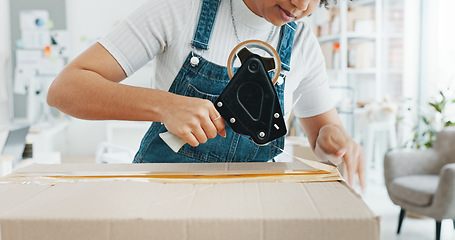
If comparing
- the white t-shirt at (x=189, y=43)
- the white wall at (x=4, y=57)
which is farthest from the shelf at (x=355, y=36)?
the white t-shirt at (x=189, y=43)

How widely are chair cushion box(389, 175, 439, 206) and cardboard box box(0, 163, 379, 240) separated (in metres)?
2.60

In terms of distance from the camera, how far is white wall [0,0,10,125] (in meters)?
4.06

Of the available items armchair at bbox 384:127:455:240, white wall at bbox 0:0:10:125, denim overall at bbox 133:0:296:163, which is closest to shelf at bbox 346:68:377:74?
armchair at bbox 384:127:455:240

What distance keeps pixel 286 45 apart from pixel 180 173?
0.44 metres

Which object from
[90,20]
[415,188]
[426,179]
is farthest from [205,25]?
[90,20]

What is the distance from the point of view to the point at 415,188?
2920mm

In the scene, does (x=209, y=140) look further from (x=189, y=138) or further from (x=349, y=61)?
(x=349, y=61)

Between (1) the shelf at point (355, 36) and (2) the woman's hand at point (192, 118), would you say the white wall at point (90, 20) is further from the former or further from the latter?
(2) the woman's hand at point (192, 118)

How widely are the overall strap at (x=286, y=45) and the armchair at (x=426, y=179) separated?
7.03 feet

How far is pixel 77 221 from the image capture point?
15.6 inches

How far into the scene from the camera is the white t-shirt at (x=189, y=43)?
0.79 m

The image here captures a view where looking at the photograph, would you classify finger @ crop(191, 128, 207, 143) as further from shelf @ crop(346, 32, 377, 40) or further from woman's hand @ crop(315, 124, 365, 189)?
shelf @ crop(346, 32, 377, 40)

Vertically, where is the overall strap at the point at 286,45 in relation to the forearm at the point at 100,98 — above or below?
above

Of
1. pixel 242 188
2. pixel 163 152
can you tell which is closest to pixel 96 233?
pixel 242 188
